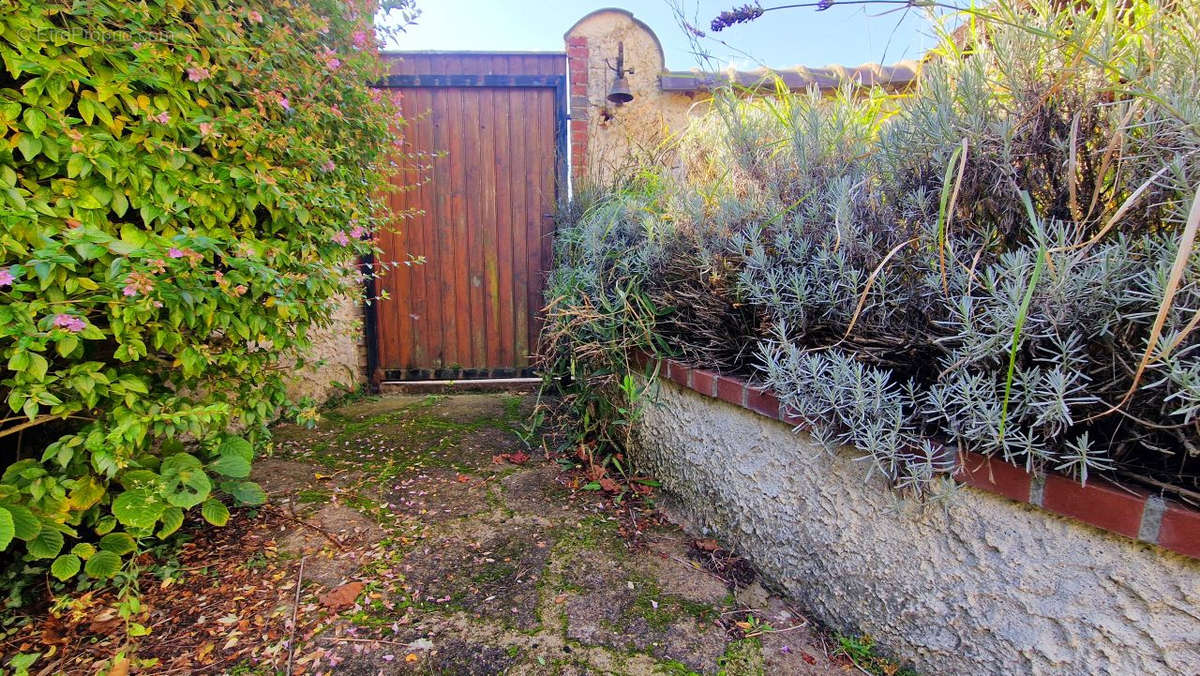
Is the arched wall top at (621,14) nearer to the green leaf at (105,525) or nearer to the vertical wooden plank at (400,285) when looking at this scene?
the vertical wooden plank at (400,285)

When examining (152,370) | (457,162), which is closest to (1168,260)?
(152,370)

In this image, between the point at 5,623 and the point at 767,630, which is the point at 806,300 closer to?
the point at 767,630

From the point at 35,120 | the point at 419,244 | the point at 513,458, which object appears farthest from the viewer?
the point at 419,244

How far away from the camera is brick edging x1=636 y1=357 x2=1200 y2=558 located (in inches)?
30.4

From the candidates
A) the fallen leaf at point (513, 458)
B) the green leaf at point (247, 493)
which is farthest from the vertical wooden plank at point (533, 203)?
the green leaf at point (247, 493)

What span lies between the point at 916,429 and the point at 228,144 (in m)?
1.93

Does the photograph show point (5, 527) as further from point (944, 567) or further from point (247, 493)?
point (944, 567)

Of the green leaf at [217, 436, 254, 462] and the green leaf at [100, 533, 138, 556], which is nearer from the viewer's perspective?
the green leaf at [100, 533, 138, 556]

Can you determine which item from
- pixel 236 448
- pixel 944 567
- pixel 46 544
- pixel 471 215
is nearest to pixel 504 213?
pixel 471 215

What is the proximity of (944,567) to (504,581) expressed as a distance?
1.13m

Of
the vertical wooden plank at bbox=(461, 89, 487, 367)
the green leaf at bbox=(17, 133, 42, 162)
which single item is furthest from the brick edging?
the vertical wooden plank at bbox=(461, 89, 487, 367)

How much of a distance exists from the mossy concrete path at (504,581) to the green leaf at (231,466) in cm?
29

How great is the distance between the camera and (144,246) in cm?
118

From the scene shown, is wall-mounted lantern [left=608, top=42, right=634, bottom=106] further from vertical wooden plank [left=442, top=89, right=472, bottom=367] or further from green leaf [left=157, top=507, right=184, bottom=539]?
green leaf [left=157, top=507, right=184, bottom=539]
